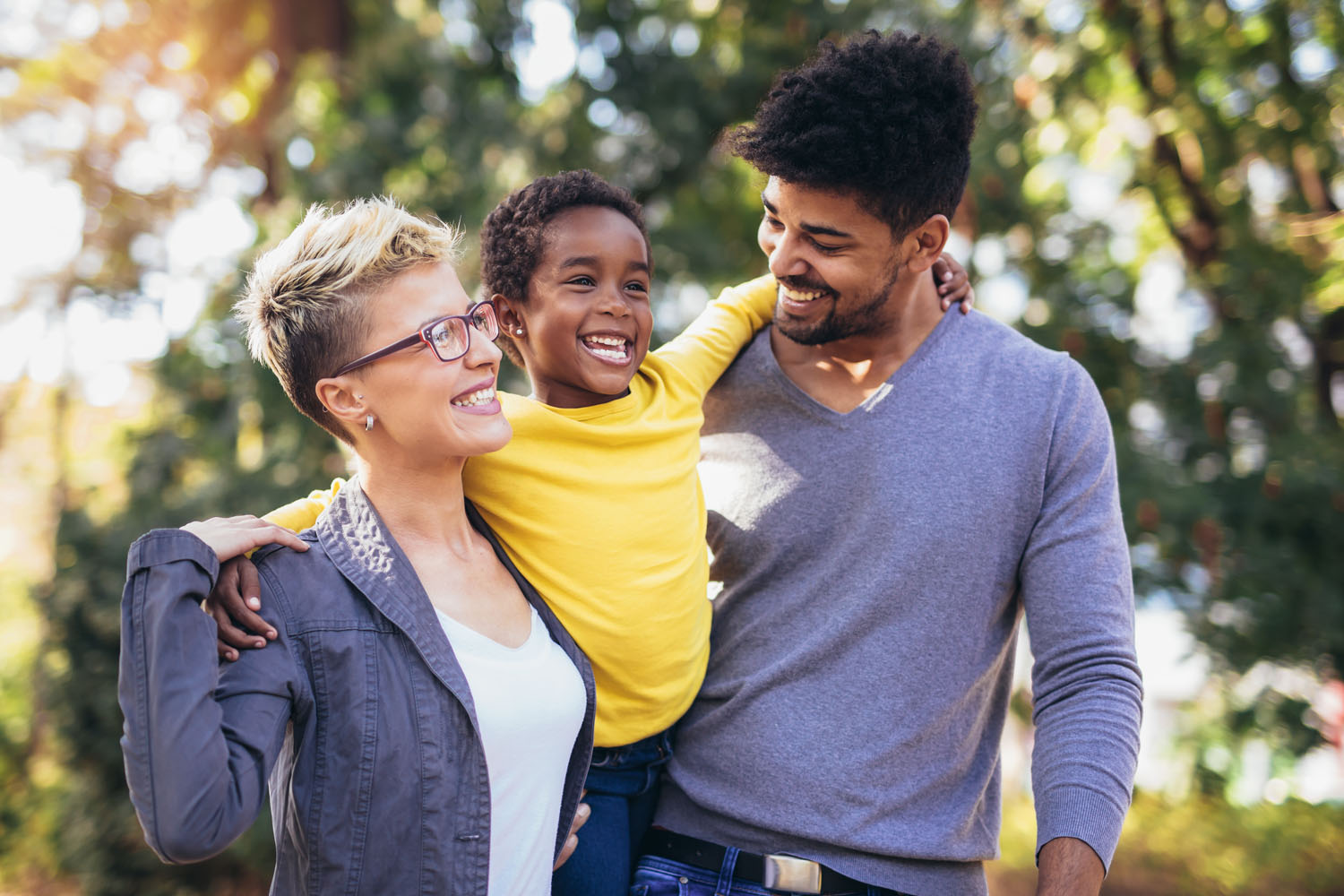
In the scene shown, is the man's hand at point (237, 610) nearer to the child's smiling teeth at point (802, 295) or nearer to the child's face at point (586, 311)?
the child's face at point (586, 311)

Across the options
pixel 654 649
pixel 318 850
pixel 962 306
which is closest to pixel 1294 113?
pixel 962 306

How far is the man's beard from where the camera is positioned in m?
2.21

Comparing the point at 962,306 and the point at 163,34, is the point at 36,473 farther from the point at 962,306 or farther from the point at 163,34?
the point at 962,306

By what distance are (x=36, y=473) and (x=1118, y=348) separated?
10.1 metres

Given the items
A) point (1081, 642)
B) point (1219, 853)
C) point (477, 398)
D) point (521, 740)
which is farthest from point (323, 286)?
point (1219, 853)

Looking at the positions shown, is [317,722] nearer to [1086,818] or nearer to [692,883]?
[692,883]

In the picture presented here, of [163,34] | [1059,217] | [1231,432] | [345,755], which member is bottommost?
[345,755]

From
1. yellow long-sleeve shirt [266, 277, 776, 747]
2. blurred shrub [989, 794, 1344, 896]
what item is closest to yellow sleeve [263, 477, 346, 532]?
yellow long-sleeve shirt [266, 277, 776, 747]

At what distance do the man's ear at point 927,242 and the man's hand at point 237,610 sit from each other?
4.89 ft

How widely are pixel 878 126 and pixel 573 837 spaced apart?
1544 mm

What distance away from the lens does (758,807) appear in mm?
1980

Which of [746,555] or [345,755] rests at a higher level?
[746,555]

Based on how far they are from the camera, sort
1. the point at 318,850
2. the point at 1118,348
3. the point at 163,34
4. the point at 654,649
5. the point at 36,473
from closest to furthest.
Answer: the point at 318,850 < the point at 654,649 < the point at 1118,348 < the point at 163,34 < the point at 36,473

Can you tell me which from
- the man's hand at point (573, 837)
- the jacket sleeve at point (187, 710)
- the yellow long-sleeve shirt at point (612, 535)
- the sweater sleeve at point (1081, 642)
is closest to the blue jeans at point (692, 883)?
the man's hand at point (573, 837)
